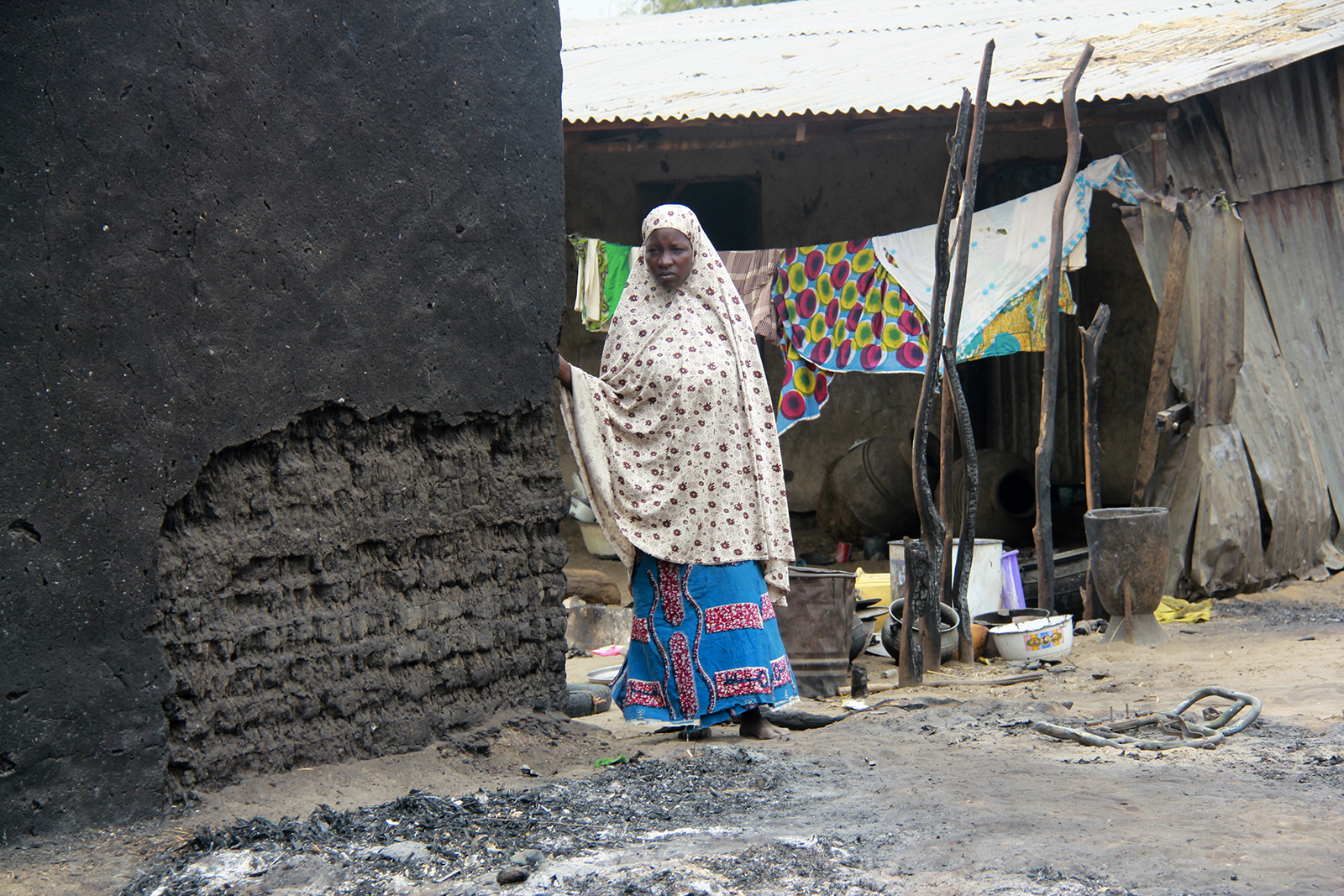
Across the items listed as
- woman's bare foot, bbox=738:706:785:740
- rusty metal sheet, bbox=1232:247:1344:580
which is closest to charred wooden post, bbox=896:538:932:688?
woman's bare foot, bbox=738:706:785:740

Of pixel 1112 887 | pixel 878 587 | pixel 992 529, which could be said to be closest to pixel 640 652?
pixel 1112 887

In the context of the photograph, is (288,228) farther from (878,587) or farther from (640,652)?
(878,587)

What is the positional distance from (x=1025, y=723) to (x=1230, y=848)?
1484 mm

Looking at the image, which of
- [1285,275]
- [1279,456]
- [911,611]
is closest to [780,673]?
[911,611]

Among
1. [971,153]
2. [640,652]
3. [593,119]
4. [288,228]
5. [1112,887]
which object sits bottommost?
[1112,887]

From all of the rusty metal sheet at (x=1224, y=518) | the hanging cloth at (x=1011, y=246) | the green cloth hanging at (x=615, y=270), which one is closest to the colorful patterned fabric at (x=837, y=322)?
the hanging cloth at (x=1011, y=246)

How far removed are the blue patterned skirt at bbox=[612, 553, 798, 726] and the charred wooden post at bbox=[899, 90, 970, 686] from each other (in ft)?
4.25

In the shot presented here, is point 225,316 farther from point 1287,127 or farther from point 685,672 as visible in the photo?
point 1287,127

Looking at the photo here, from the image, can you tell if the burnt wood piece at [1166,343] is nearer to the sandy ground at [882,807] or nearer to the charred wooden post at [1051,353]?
the charred wooden post at [1051,353]

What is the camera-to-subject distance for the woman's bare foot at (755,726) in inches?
165

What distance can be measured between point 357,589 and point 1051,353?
4.09 meters

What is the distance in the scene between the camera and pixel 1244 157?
23.2ft

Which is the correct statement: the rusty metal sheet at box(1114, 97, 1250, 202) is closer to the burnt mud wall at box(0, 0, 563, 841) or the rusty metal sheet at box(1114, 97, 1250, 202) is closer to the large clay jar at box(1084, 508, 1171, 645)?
the large clay jar at box(1084, 508, 1171, 645)

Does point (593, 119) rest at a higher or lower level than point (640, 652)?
higher
